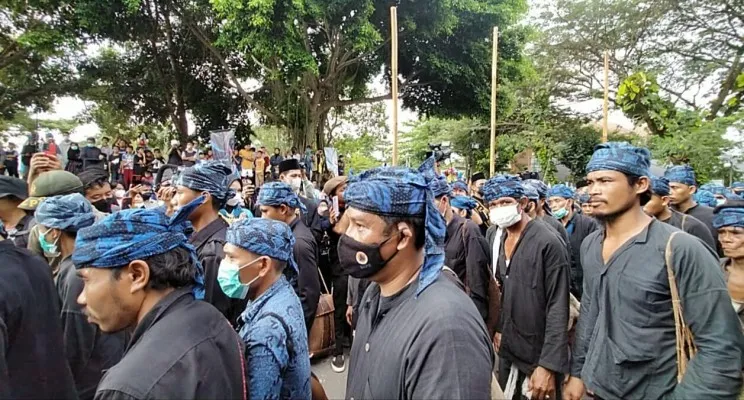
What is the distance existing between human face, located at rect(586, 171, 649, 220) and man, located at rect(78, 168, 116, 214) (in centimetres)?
490

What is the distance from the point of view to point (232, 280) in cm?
259

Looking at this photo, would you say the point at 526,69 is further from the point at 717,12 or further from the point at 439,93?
the point at 717,12

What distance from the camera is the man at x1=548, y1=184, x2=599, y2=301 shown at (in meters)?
5.34

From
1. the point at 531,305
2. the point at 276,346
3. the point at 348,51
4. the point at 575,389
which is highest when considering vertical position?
the point at 348,51

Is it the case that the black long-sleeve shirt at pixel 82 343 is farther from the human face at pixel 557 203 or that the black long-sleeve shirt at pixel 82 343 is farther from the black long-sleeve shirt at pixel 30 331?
the human face at pixel 557 203

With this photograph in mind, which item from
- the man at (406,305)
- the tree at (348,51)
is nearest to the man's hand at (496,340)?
the man at (406,305)

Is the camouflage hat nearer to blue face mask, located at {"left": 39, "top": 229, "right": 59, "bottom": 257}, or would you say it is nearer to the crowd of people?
the crowd of people

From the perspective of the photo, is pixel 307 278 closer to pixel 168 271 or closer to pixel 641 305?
pixel 168 271

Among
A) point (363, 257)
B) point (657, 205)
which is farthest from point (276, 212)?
point (657, 205)

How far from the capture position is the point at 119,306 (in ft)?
5.63

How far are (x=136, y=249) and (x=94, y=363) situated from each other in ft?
4.57

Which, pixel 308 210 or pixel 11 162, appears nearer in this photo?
pixel 308 210

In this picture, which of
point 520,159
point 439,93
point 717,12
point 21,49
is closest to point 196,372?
point 439,93

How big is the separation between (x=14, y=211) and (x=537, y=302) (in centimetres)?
419
